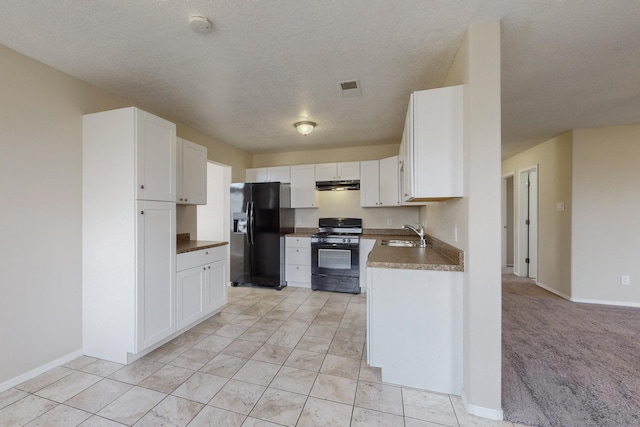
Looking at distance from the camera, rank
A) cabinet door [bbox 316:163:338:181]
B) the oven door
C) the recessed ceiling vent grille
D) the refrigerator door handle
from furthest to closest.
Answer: cabinet door [bbox 316:163:338:181] < the refrigerator door handle < the oven door < the recessed ceiling vent grille

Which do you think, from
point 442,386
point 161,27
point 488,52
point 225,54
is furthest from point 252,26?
point 442,386

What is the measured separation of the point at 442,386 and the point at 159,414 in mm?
1902

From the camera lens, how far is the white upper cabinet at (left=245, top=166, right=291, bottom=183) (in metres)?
4.88

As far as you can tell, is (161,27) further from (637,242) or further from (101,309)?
(637,242)

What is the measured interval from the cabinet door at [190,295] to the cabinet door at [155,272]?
0.25 ft

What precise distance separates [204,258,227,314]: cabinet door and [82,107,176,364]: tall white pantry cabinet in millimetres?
621

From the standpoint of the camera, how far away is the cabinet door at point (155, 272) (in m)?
2.22

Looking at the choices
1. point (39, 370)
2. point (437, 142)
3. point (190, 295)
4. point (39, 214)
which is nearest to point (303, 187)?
point (190, 295)

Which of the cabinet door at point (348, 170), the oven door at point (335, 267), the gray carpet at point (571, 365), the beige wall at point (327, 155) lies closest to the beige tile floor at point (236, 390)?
the gray carpet at point (571, 365)

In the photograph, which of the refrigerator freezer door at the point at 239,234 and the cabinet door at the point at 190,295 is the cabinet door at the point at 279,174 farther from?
the cabinet door at the point at 190,295

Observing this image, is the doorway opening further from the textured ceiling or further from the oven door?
the oven door

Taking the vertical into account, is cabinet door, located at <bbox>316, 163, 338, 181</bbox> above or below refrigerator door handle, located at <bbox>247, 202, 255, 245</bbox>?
above

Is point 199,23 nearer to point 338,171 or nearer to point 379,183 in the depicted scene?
point 338,171

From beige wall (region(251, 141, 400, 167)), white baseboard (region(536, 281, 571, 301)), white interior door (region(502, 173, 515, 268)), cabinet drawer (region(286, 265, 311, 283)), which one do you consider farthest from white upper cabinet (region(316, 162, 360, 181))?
white interior door (region(502, 173, 515, 268))
